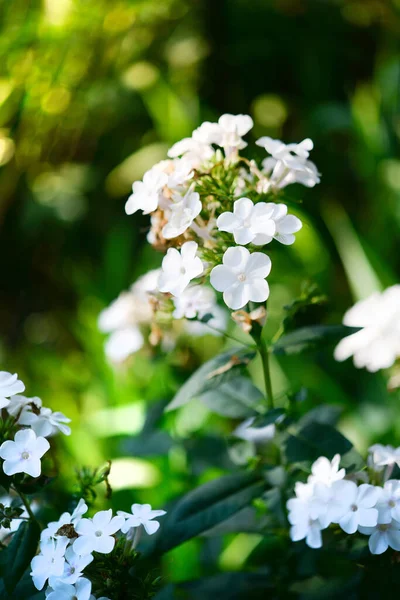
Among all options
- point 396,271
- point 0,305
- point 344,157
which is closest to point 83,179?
point 0,305

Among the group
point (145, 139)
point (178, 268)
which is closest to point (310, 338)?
point (178, 268)

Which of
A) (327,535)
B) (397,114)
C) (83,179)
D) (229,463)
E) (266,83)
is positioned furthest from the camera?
(266,83)

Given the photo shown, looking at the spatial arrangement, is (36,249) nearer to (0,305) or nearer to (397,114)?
(0,305)

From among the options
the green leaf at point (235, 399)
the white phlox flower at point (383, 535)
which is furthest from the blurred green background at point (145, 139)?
the white phlox flower at point (383, 535)

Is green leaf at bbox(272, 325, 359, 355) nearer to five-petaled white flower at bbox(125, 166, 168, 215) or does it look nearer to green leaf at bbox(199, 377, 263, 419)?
green leaf at bbox(199, 377, 263, 419)

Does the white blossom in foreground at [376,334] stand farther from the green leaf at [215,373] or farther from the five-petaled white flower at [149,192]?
the five-petaled white flower at [149,192]

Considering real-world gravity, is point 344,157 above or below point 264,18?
below

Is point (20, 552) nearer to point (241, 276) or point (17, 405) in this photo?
point (17, 405)

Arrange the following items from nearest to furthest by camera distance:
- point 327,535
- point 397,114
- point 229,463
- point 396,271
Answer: point 327,535 → point 229,463 → point 396,271 → point 397,114
